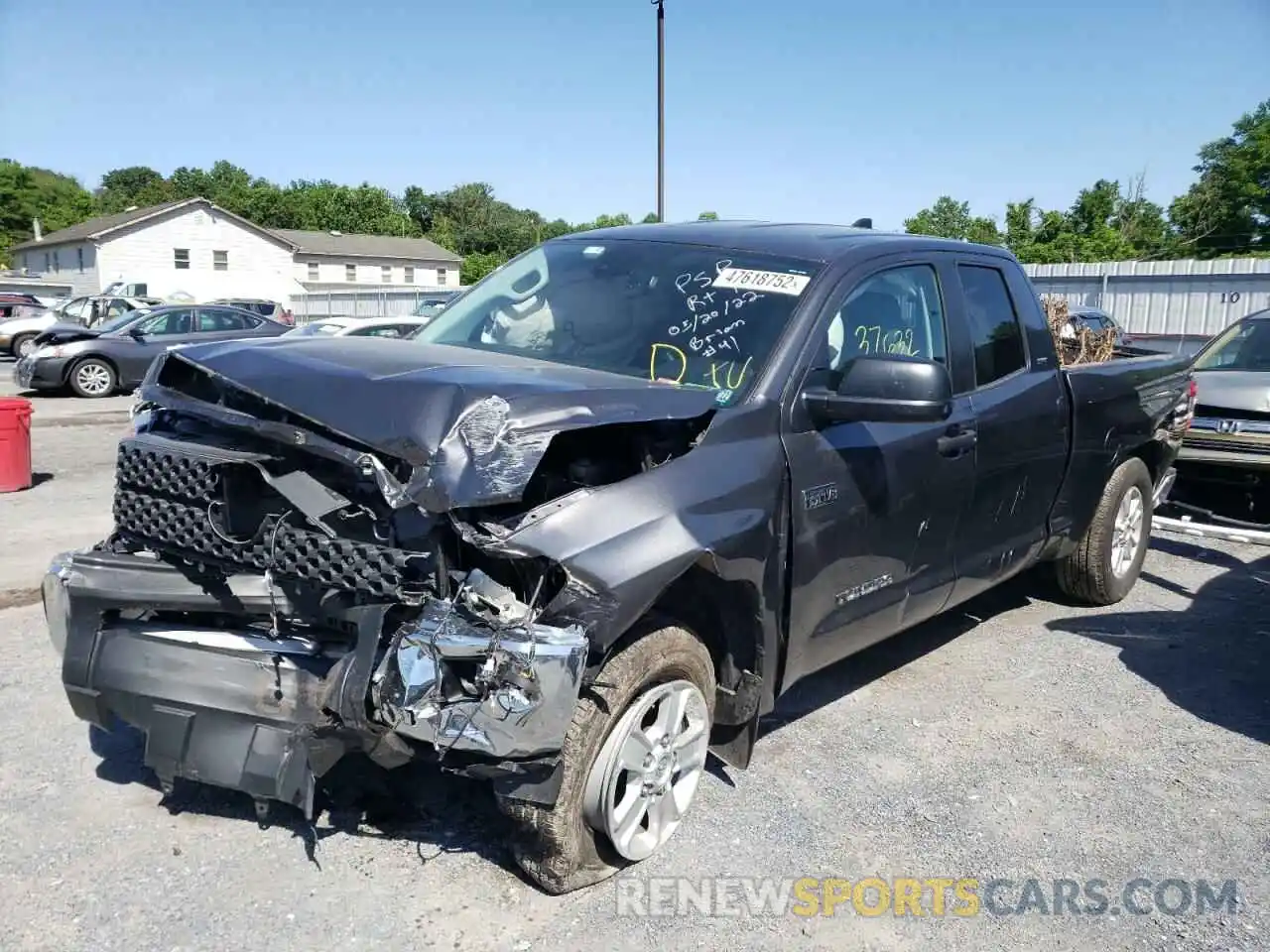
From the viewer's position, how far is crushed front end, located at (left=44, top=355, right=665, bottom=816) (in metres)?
2.62

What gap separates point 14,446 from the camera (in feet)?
28.7

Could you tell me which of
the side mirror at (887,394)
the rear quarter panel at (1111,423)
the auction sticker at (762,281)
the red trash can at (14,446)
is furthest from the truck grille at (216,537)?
the red trash can at (14,446)

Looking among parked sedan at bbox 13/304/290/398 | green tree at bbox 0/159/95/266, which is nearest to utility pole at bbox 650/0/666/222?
parked sedan at bbox 13/304/290/398

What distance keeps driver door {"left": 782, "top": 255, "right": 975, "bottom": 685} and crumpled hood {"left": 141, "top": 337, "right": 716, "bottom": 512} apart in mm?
632

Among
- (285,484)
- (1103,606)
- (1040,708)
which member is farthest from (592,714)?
(1103,606)

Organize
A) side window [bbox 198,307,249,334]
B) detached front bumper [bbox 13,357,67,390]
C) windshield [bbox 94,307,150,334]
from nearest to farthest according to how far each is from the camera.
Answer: detached front bumper [bbox 13,357,67,390] < windshield [bbox 94,307,150,334] < side window [bbox 198,307,249,334]

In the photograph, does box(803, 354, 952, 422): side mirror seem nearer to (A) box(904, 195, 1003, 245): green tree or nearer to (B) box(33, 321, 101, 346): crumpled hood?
(B) box(33, 321, 101, 346): crumpled hood

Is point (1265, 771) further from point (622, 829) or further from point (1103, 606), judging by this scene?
point (622, 829)

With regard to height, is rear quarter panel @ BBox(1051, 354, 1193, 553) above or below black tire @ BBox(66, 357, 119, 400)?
above

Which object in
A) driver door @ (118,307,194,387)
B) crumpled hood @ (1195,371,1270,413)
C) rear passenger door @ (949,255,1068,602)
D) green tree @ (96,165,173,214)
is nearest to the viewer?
rear passenger door @ (949,255,1068,602)

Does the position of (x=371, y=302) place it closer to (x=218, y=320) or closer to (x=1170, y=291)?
(x=218, y=320)

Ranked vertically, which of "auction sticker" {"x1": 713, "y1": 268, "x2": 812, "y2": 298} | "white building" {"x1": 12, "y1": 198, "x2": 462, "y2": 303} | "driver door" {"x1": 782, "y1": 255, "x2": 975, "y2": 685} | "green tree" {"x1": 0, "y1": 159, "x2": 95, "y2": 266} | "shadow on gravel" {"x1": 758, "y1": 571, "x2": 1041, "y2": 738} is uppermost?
"green tree" {"x1": 0, "y1": 159, "x2": 95, "y2": 266}

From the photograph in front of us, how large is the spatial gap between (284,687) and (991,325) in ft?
11.3

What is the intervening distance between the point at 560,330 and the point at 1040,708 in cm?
277
